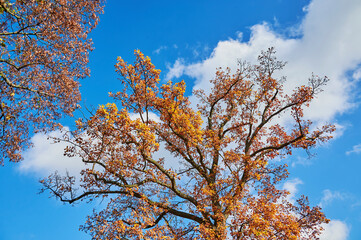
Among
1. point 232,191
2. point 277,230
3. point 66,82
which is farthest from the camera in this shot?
point 232,191

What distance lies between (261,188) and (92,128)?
10.7m

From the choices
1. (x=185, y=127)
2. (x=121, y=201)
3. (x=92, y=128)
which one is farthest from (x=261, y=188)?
(x=92, y=128)

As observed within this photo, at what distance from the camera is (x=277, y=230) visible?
1505 centimetres

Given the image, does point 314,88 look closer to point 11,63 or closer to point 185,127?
point 185,127

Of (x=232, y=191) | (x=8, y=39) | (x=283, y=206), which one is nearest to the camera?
(x=8, y=39)

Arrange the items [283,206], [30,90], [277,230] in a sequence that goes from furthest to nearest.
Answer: [283,206], [277,230], [30,90]

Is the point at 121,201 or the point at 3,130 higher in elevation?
the point at 3,130

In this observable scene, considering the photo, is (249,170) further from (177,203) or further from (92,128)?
(92,128)

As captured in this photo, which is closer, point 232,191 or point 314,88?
point 232,191

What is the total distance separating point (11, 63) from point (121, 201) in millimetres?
8620

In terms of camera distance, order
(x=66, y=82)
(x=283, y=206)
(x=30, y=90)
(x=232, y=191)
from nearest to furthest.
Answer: (x=30, y=90), (x=66, y=82), (x=232, y=191), (x=283, y=206)

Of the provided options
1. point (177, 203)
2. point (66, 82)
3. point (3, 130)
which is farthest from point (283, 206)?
point (3, 130)

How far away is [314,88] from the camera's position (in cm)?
1786

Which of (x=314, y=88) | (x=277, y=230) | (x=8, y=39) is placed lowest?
(x=277, y=230)
